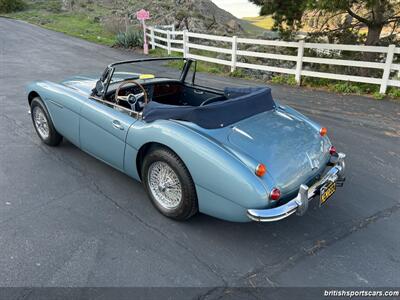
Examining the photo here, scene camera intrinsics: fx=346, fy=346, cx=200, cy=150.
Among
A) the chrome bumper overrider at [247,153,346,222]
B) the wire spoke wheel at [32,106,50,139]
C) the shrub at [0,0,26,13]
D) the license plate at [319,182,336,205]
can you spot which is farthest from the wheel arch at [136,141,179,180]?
the shrub at [0,0,26,13]

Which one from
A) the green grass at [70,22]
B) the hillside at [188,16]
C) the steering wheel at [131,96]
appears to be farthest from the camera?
the hillside at [188,16]

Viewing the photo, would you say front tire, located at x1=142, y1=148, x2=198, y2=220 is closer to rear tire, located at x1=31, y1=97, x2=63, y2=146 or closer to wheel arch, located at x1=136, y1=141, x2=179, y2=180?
wheel arch, located at x1=136, y1=141, x2=179, y2=180

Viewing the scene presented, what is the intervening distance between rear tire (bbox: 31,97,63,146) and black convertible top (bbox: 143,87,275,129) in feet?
6.17

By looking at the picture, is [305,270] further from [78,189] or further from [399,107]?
[399,107]

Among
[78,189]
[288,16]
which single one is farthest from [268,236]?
[288,16]

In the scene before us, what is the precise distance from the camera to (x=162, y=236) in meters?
3.20

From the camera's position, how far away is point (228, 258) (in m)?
2.95

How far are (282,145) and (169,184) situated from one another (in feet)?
3.70

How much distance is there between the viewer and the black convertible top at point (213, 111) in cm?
324

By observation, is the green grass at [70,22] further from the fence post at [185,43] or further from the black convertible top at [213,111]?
the black convertible top at [213,111]

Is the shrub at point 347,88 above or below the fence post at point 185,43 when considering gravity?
below

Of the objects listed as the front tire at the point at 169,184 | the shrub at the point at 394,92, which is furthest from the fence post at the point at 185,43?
the front tire at the point at 169,184

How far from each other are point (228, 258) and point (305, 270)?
0.63 metres

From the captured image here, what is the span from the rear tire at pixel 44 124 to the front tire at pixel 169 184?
6.33 feet
